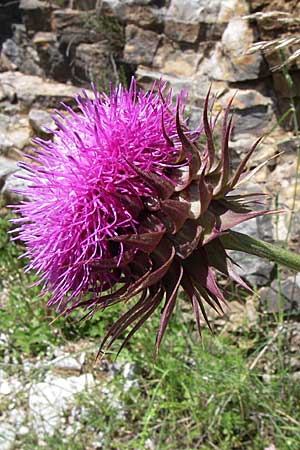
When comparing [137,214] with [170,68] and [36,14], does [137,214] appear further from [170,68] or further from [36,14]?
[36,14]

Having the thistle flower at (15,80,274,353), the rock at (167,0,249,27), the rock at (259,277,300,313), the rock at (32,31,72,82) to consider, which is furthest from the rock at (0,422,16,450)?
the rock at (32,31,72,82)

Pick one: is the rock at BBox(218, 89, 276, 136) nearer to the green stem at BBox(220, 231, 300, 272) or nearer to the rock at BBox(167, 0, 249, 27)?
the rock at BBox(167, 0, 249, 27)

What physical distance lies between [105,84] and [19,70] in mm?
1811

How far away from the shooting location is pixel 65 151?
79.5 inches

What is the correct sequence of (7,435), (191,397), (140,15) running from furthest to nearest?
(140,15)
(7,435)
(191,397)

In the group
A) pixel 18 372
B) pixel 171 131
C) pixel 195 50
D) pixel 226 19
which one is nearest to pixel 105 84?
pixel 195 50

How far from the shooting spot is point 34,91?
574 cm

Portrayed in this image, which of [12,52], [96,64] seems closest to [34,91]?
[96,64]

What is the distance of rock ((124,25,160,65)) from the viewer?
190 inches

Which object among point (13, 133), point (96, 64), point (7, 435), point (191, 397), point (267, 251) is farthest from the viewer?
point (13, 133)

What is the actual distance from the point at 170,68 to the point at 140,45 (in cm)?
40

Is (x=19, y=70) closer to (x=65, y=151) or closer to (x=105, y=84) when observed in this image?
(x=105, y=84)

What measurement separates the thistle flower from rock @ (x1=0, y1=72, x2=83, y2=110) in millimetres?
3636

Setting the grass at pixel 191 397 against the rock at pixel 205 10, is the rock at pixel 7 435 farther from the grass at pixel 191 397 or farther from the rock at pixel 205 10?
the rock at pixel 205 10
